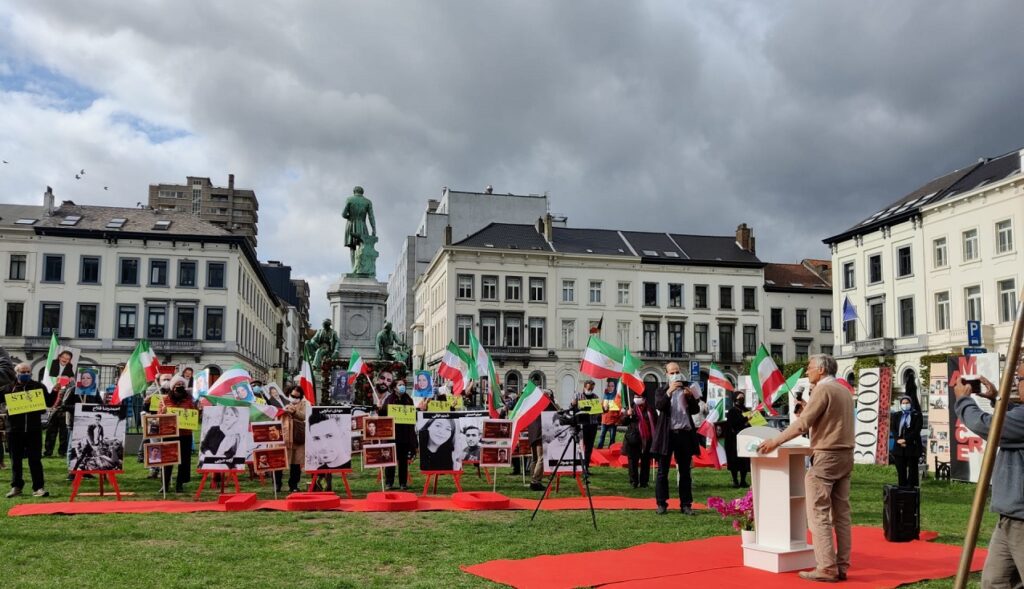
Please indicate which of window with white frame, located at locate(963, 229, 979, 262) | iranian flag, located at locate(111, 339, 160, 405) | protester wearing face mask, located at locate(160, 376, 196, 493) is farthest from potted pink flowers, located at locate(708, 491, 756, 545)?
window with white frame, located at locate(963, 229, 979, 262)

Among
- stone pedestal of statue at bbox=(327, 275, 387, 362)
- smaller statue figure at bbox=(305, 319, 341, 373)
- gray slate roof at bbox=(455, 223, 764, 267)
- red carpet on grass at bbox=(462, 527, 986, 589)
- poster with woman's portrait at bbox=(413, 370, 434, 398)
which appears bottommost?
red carpet on grass at bbox=(462, 527, 986, 589)

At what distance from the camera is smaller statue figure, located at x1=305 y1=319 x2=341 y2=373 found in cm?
3064

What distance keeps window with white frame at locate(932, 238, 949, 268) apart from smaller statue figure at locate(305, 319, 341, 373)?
3649 cm

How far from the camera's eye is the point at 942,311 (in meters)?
49.9

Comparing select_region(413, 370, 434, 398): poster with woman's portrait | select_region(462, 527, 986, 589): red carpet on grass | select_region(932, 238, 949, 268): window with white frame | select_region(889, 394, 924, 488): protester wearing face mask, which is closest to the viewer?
select_region(462, 527, 986, 589): red carpet on grass

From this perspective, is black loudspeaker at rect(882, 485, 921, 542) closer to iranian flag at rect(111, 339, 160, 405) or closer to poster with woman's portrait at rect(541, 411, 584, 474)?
poster with woman's portrait at rect(541, 411, 584, 474)

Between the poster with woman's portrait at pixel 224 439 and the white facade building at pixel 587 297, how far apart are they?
51.7m

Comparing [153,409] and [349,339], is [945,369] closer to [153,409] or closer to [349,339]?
[153,409]

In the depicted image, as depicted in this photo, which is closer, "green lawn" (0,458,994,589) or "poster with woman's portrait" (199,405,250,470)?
"green lawn" (0,458,994,589)

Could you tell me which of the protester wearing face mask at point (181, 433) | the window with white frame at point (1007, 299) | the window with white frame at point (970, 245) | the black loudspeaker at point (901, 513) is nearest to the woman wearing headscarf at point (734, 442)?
the black loudspeaker at point (901, 513)

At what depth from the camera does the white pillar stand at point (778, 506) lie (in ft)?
26.8

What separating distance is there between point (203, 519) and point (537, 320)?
57.7 meters

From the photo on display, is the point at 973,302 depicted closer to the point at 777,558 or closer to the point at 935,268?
the point at 935,268

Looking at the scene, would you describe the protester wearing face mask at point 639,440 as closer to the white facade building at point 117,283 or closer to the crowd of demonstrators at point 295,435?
the crowd of demonstrators at point 295,435
